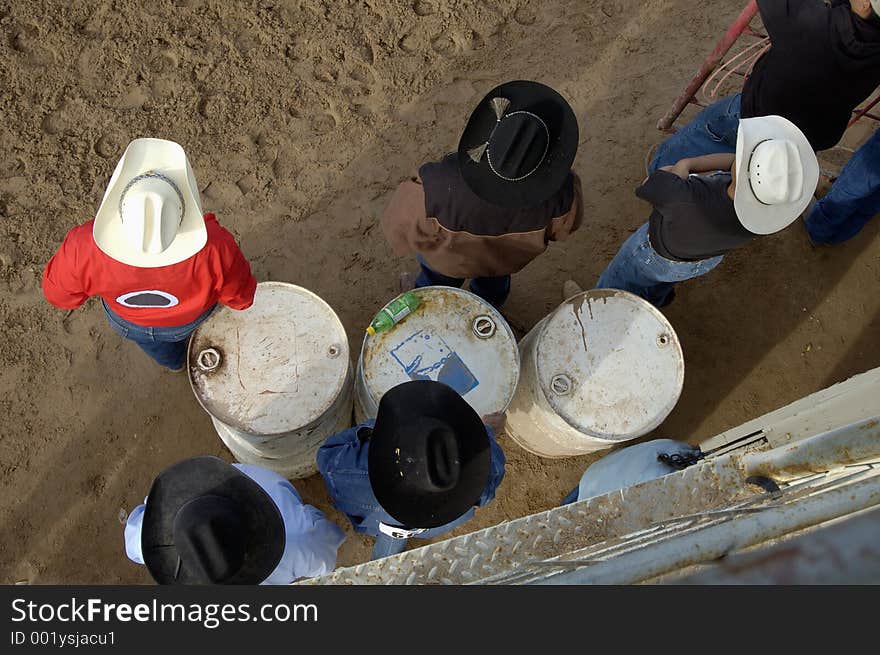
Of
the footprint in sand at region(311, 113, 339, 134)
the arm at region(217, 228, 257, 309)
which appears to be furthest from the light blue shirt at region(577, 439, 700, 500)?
the footprint in sand at region(311, 113, 339, 134)

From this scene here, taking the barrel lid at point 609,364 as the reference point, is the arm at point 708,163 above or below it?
above

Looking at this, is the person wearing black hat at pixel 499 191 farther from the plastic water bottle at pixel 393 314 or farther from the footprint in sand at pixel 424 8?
the footprint in sand at pixel 424 8

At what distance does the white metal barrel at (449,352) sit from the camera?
3.10 meters

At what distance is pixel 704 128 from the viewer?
412cm

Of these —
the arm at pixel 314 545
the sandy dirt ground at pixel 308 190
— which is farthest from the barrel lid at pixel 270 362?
the sandy dirt ground at pixel 308 190

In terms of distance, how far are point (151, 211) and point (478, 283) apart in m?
1.99

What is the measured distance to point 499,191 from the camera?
2.82 meters

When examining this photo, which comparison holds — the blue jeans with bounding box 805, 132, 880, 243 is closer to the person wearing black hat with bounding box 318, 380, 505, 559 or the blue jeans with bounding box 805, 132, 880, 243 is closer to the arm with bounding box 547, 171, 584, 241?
the arm with bounding box 547, 171, 584, 241

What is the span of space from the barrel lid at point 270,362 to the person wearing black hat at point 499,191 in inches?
25.1

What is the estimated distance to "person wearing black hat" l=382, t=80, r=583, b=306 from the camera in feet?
8.90

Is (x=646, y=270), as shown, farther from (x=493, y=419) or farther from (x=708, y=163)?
(x=493, y=419)

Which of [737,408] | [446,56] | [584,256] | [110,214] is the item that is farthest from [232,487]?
[446,56]
